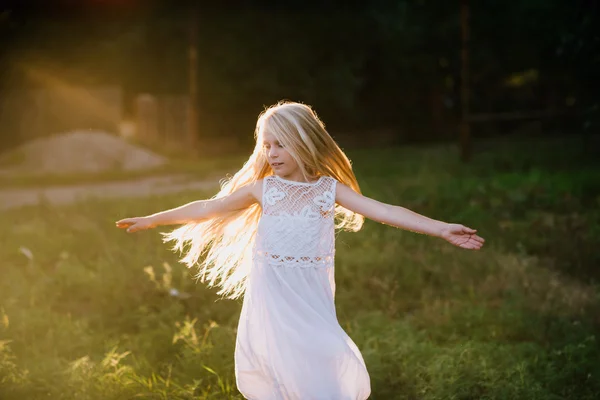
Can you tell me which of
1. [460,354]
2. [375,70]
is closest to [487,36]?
[375,70]

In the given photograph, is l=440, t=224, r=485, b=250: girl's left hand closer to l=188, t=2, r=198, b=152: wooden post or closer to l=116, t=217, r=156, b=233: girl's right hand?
l=116, t=217, r=156, b=233: girl's right hand

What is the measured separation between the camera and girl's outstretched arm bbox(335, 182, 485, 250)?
11.7ft

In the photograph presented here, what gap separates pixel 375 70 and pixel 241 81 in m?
7.03

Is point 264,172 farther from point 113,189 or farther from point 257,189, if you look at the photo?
point 113,189

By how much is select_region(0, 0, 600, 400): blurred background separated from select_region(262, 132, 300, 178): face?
1632mm

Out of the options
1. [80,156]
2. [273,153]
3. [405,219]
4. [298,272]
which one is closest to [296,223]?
[298,272]

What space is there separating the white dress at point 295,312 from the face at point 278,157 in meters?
0.07

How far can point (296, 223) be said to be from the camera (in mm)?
3809

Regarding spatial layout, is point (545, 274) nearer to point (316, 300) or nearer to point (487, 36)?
point (316, 300)

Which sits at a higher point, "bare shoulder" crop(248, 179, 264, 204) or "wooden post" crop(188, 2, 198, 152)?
"bare shoulder" crop(248, 179, 264, 204)

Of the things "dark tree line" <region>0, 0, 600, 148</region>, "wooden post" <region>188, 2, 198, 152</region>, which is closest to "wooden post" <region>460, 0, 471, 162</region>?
"dark tree line" <region>0, 0, 600, 148</region>

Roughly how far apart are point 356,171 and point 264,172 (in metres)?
14.1

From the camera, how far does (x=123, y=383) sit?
505 cm

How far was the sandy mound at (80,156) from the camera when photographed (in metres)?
21.1
